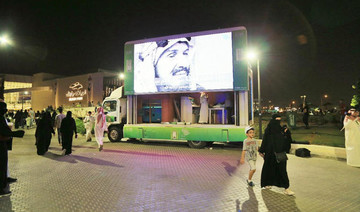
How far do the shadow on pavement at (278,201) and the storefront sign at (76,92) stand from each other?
4824 cm

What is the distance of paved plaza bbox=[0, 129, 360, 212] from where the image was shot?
397cm

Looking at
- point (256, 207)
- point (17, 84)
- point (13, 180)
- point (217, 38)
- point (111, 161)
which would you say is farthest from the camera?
point (17, 84)

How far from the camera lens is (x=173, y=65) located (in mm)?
10070

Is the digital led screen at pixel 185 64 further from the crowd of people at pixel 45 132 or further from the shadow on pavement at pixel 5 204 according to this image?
the shadow on pavement at pixel 5 204

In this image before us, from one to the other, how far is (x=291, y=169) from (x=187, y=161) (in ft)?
10.9

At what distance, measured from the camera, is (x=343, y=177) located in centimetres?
576

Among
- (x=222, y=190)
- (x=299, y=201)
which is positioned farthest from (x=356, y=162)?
(x=222, y=190)

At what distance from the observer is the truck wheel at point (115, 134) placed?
12.2 m

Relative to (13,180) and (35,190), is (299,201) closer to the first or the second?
(35,190)

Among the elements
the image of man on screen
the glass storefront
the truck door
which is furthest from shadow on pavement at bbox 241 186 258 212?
the glass storefront

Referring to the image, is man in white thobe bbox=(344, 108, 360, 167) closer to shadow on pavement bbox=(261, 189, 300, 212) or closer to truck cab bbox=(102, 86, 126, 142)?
shadow on pavement bbox=(261, 189, 300, 212)

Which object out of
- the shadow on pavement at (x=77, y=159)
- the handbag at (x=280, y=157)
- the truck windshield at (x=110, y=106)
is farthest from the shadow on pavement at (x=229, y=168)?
the truck windshield at (x=110, y=106)

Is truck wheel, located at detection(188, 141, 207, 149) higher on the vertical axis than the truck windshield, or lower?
lower

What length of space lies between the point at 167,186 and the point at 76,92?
162 feet
